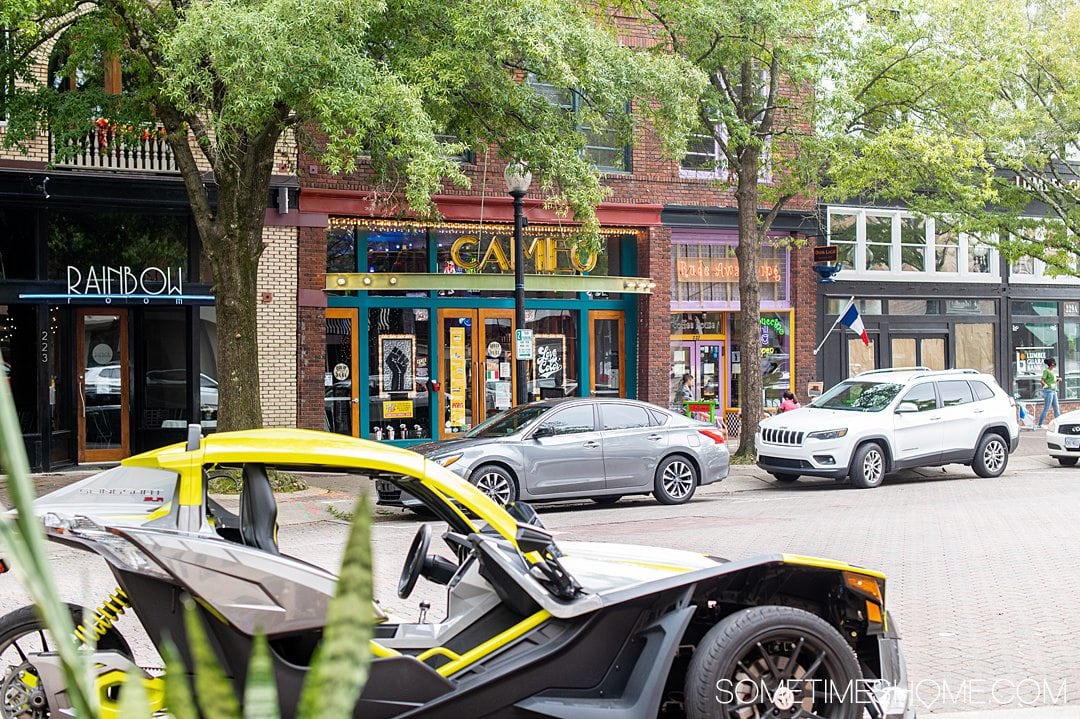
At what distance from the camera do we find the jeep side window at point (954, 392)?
18375mm

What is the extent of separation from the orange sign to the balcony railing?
10.4 m

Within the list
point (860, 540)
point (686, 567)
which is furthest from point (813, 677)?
point (860, 540)

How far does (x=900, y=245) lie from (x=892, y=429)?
10.4m

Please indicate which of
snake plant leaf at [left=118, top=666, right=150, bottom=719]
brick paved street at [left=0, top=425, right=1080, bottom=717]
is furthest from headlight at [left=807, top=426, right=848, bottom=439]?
snake plant leaf at [left=118, top=666, right=150, bottom=719]

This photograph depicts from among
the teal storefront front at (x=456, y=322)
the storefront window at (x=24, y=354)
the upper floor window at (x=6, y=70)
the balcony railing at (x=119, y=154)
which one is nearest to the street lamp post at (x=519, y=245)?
the teal storefront front at (x=456, y=322)

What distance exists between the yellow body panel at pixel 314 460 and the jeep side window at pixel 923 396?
1434cm

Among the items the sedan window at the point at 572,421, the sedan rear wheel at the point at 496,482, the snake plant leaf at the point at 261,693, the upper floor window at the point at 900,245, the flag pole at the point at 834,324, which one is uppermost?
the upper floor window at the point at 900,245

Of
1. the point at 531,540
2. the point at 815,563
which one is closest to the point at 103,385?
the point at 531,540

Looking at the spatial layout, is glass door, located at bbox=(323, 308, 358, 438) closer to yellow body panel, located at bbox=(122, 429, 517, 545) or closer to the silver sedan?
the silver sedan

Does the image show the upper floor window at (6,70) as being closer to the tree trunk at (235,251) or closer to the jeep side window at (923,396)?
the tree trunk at (235,251)

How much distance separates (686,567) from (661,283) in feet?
59.1

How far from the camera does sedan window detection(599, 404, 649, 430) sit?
50.4 feet

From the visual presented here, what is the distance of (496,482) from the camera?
14.4 m

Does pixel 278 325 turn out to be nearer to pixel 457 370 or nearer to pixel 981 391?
pixel 457 370
